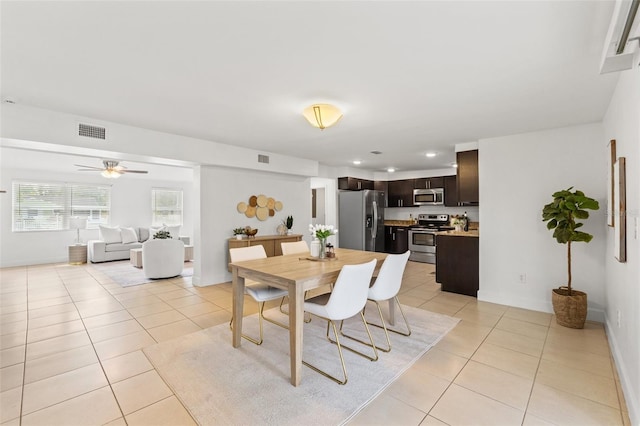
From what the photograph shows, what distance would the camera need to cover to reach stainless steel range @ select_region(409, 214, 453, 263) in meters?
6.70

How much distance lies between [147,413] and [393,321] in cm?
239

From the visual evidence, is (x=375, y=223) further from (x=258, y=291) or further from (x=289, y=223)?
(x=258, y=291)

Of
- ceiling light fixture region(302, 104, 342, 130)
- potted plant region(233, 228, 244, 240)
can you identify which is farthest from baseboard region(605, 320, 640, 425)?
potted plant region(233, 228, 244, 240)

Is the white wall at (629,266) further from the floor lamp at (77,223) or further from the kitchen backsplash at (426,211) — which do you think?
the floor lamp at (77,223)

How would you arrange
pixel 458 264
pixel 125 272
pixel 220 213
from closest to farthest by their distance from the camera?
pixel 458 264
pixel 220 213
pixel 125 272


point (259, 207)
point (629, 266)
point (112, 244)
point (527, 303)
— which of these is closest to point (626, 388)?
point (629, 266)

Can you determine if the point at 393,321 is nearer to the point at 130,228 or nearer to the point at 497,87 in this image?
the point at 497,87

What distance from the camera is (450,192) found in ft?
21.1

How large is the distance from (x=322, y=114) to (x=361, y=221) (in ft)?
14.4

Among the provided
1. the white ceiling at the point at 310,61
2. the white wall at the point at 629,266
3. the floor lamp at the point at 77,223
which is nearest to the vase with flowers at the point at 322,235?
the white ceiling at the point at 310,61

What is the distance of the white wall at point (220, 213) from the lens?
488 centimetres

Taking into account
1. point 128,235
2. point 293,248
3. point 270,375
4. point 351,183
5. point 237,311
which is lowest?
point 270,375

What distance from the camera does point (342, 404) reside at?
191 cm

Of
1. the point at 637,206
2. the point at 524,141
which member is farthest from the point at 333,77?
the point at 524,141
